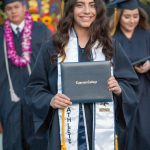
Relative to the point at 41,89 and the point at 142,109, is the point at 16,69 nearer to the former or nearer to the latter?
the point at 142,109

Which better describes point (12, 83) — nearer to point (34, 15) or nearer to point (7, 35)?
point (7, 35)

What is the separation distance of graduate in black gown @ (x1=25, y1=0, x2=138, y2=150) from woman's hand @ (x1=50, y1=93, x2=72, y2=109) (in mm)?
58

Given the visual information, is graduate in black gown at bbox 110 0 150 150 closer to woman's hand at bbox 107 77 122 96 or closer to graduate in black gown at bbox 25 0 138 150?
graduate in black gown at bbox 25 0 138 150

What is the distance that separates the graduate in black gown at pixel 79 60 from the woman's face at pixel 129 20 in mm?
2088

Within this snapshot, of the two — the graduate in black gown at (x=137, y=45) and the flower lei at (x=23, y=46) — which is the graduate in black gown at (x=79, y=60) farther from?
the flower lei at (x=23, y=46)

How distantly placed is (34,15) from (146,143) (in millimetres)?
3412

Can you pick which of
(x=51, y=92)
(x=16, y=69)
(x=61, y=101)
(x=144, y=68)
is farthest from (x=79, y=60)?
(x=16, y=69)

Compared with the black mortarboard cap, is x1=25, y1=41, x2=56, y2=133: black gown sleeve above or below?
below

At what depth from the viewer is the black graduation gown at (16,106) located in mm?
7949

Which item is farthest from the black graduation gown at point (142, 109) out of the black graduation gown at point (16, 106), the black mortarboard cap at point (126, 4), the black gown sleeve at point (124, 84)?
the black gown sleeve at point (124, 84)

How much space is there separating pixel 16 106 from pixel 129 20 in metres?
1.77

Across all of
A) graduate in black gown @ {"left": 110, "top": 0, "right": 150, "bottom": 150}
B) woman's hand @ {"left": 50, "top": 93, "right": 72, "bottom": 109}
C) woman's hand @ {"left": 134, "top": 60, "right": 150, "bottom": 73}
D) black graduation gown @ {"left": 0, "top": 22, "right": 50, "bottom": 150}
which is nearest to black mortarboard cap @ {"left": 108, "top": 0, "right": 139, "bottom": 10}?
graduate in black gown @ {"left": 110, "top": 0, "right": 150, "bottom": 150}

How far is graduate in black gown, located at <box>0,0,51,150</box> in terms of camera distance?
7.93 meters

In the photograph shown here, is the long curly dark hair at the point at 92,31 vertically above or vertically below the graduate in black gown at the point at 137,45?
above
